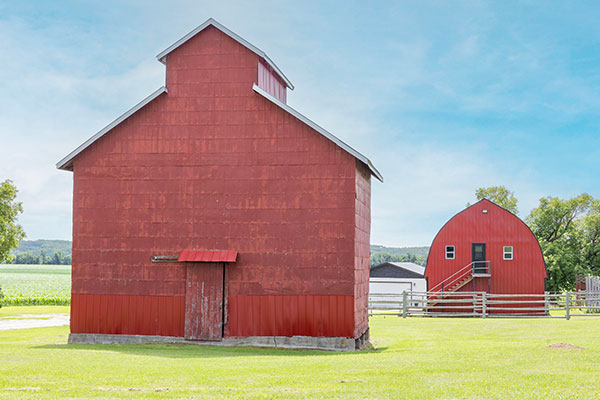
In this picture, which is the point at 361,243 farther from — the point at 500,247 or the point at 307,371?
the point at 500,247

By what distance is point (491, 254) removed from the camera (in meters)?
41.1

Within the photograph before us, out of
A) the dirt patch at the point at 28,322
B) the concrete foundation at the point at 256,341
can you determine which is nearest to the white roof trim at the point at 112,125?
the concrete foundation at the point at 256,341

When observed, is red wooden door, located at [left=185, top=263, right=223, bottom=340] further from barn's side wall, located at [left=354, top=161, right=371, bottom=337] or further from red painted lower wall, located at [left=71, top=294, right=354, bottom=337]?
barn's side wall, located at [left=354, top=161, right=371, bottom=337]

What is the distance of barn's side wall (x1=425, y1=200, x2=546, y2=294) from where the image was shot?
134ft

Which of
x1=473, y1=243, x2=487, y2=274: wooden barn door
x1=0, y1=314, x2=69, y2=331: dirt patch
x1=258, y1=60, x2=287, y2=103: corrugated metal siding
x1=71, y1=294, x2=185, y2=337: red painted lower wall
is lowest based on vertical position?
x1=0, y1=314, x2=69, y2=331: dirt patch

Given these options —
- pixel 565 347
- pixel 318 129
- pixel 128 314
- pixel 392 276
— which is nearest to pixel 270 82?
pixel 318 129

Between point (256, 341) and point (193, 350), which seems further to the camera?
point (256, 341)

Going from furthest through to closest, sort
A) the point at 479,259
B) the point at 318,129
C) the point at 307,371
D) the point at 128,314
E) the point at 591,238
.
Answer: the point at 591,238, the point at 479,259, the point at 128,314, the point at 318,129, the point at 307,371

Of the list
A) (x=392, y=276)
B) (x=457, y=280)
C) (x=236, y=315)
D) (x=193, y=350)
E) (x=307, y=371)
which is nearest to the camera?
(x=307, y=371)

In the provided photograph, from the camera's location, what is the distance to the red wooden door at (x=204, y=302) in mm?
21172

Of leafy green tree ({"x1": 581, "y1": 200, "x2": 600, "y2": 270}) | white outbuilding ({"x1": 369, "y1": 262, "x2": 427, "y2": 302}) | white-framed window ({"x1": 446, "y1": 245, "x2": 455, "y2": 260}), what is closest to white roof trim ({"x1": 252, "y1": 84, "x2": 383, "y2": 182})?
white-framed window ({"x1": 446, "y1": 245, "x2": 455, "y2": 260})

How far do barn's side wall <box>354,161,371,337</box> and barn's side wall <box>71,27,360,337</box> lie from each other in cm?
27

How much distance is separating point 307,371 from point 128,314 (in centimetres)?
962

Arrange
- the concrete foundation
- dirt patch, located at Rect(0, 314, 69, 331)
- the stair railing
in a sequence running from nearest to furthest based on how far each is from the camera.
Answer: the concrete foundation < dirt patch, located at Rect(0, 314, 69, 331) < the stair railing
